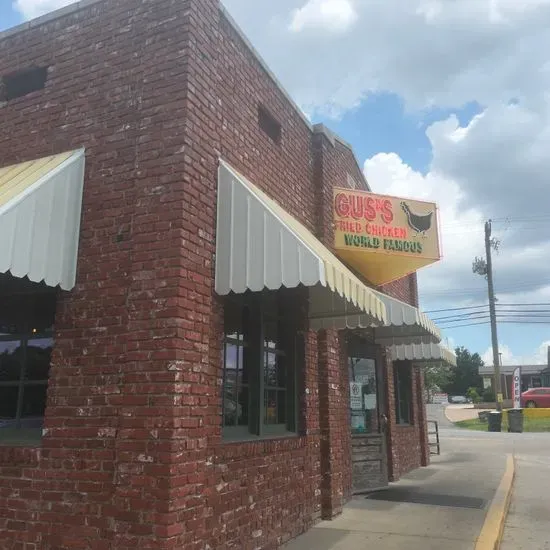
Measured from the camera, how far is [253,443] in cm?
533

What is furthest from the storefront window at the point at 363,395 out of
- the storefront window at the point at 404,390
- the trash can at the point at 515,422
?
the trash can at the point at 515,422

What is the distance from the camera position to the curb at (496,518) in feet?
19.4

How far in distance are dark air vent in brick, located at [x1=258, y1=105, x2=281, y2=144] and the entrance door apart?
11.8 feet

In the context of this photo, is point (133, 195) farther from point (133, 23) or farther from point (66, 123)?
point (133, 23)

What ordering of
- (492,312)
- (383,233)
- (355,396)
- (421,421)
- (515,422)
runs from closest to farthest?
1. (383,233)
2. (355,396)
3. (421,421)
4. (515,422)
5. (492,312)

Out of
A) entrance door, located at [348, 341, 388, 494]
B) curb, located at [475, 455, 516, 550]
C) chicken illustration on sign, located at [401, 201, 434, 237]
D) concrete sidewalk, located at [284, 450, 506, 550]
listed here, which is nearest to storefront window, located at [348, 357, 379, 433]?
entrance door, located at [348, 341, 388, 494]

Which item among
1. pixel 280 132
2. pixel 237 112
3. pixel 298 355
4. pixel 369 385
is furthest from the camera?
pixel 369 385

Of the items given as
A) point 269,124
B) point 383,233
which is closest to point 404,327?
point 383,233

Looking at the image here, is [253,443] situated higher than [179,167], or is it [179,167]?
[179,167]

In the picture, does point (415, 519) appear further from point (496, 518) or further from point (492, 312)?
point (492, 312)

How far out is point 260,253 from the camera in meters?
4.88

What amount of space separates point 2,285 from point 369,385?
20.4 feet

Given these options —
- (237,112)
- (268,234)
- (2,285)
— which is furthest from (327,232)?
(2,285)

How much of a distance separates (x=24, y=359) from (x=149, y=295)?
61.5 inches
